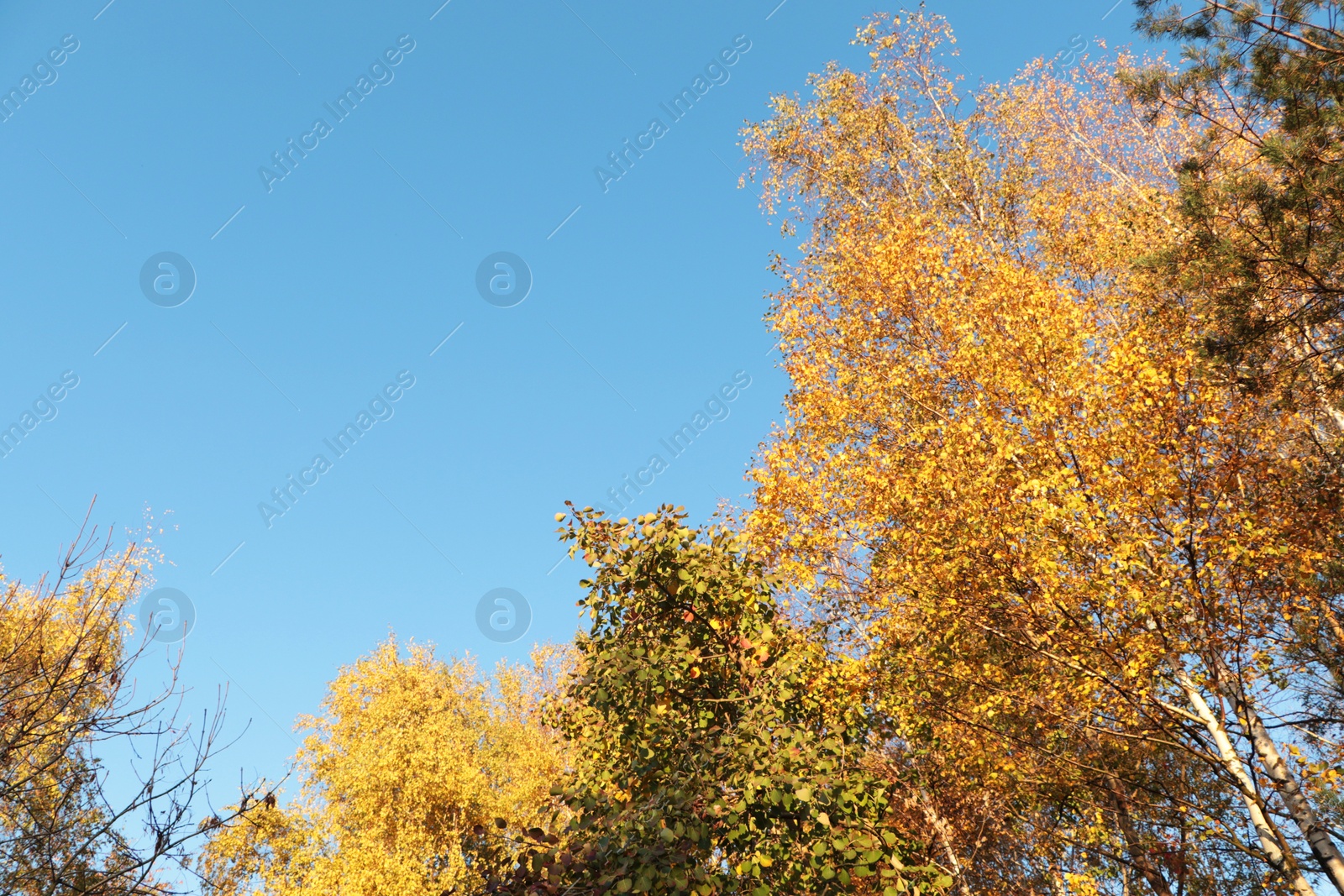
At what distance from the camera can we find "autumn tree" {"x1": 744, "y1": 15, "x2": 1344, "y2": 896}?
8125 mm

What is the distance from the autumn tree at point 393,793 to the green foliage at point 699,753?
8.51 metres

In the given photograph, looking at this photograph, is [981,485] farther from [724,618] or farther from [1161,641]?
[724,618]

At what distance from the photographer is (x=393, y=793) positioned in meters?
23.3

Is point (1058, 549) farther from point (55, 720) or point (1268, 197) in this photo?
point (55, 720)

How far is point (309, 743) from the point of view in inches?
1067

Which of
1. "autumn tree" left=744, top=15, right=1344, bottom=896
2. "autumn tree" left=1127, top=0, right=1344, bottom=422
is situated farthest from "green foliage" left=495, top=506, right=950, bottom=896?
"autumn tree" left=1127, top=0, right=1344, bottom=422

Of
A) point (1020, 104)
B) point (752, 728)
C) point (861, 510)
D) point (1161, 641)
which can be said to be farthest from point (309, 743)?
point (1020, 104)

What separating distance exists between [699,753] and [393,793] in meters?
19.5

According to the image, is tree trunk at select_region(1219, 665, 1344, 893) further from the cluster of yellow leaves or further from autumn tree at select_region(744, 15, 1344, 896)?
the cluster of yellow leaves

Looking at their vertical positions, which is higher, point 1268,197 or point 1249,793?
point 1268,197

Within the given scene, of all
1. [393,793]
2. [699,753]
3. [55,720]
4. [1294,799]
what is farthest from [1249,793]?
[393,793]

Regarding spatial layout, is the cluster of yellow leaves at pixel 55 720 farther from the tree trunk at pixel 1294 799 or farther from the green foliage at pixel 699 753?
the tree trunk at pixel 1294 799

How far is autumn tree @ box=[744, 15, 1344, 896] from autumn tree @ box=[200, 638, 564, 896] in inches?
326

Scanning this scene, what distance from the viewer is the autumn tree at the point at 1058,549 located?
8.12m
